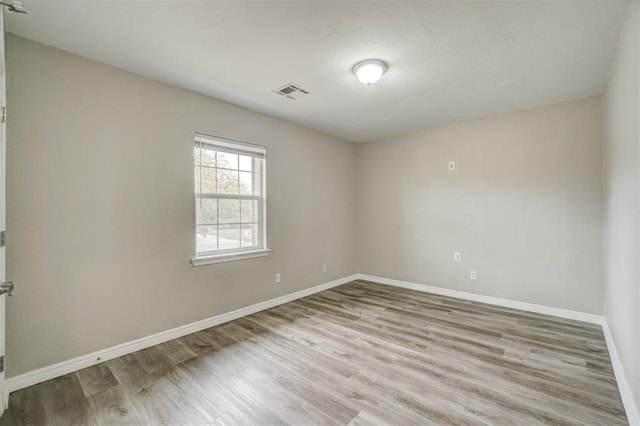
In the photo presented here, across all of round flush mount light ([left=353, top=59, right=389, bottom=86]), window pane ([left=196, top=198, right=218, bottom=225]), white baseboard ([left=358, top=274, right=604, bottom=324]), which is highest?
round flush mount light ([left=353, top=59, right=389, bottom=86])

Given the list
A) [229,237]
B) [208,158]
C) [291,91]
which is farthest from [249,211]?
[291,91]

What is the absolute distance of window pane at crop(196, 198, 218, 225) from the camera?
2996 millimetres

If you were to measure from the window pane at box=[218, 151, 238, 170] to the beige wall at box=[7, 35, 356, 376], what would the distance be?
22 centimetres

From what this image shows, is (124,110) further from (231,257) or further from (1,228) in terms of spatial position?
(231,257)

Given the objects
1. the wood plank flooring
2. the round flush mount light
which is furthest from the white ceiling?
the wood plank flooring

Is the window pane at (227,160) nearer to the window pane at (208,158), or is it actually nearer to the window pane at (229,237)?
the window pane at (208,158)

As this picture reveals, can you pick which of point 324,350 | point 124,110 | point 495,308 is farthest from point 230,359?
point 495,308

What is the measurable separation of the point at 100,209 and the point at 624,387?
13.3 feet

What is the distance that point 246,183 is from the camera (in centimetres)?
346

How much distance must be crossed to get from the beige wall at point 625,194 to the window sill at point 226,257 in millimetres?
3188

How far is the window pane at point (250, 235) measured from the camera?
3.45 meters

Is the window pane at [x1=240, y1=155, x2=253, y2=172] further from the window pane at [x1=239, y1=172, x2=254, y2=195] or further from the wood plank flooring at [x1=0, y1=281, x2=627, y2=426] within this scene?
the wood plank flooring at [x1=0, y1=281, x2=627, y2=426]

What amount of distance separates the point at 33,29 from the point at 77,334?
88.2 inches

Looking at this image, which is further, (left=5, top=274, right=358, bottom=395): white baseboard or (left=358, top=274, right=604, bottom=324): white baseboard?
(left=358, top=274, right=604, bottom=324): white baseboard
